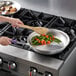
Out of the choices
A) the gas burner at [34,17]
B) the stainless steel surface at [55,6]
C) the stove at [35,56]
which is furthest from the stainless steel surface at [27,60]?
the stainless steel surface at [55,6]

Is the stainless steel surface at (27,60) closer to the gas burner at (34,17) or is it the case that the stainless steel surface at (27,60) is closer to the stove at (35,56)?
the stove at (35,56)

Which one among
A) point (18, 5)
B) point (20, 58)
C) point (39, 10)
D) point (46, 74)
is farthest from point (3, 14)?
point (46, 74)

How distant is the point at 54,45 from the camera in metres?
1.73

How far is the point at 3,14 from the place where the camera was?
2.07 meters

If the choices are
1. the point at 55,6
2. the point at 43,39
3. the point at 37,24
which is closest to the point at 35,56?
the point at 43,39

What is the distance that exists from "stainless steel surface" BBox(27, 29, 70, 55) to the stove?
0.13ft

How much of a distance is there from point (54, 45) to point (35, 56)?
0.47 ft

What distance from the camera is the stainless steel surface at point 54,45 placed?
1669mm

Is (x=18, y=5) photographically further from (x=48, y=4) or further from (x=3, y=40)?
(x=3, y=40)

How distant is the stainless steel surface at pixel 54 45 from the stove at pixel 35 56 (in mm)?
39

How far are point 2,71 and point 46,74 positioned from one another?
44 cm

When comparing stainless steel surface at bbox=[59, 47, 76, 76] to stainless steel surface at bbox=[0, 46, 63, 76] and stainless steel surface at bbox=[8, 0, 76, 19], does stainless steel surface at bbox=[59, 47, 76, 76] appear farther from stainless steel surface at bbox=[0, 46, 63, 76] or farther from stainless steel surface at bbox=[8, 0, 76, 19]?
stainless steel surface at bbox=[8, 0, 76, 19]

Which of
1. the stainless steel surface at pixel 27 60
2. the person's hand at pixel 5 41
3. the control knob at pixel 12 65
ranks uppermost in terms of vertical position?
the person's hand at pixel 5 41

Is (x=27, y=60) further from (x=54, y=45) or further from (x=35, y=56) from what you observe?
(x=54, y=45)
